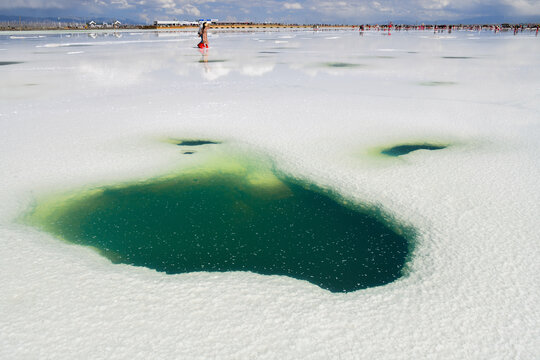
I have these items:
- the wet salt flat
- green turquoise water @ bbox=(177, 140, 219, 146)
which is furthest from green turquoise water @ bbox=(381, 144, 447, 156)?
green turquoise water @ bbox=(177, 140, 219, 146)

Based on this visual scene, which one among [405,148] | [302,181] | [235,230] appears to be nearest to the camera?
[235,230]

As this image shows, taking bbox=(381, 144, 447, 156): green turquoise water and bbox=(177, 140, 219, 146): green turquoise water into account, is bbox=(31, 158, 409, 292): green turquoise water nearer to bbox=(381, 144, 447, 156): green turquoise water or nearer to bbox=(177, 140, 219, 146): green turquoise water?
bbox=(177, 140, 219, 146): green turquoise water

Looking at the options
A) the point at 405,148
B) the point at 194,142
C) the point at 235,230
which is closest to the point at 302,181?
the point at 235,230

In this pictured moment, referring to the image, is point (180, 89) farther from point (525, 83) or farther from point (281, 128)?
point (525, 83)

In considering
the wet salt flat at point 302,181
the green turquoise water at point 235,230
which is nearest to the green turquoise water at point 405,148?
the wet salt flat at point 302,181

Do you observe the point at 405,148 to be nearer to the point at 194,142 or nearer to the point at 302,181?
the point at 302,181

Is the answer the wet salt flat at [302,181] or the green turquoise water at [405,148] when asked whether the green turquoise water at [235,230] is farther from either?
the green turquoise water at [405,148]
